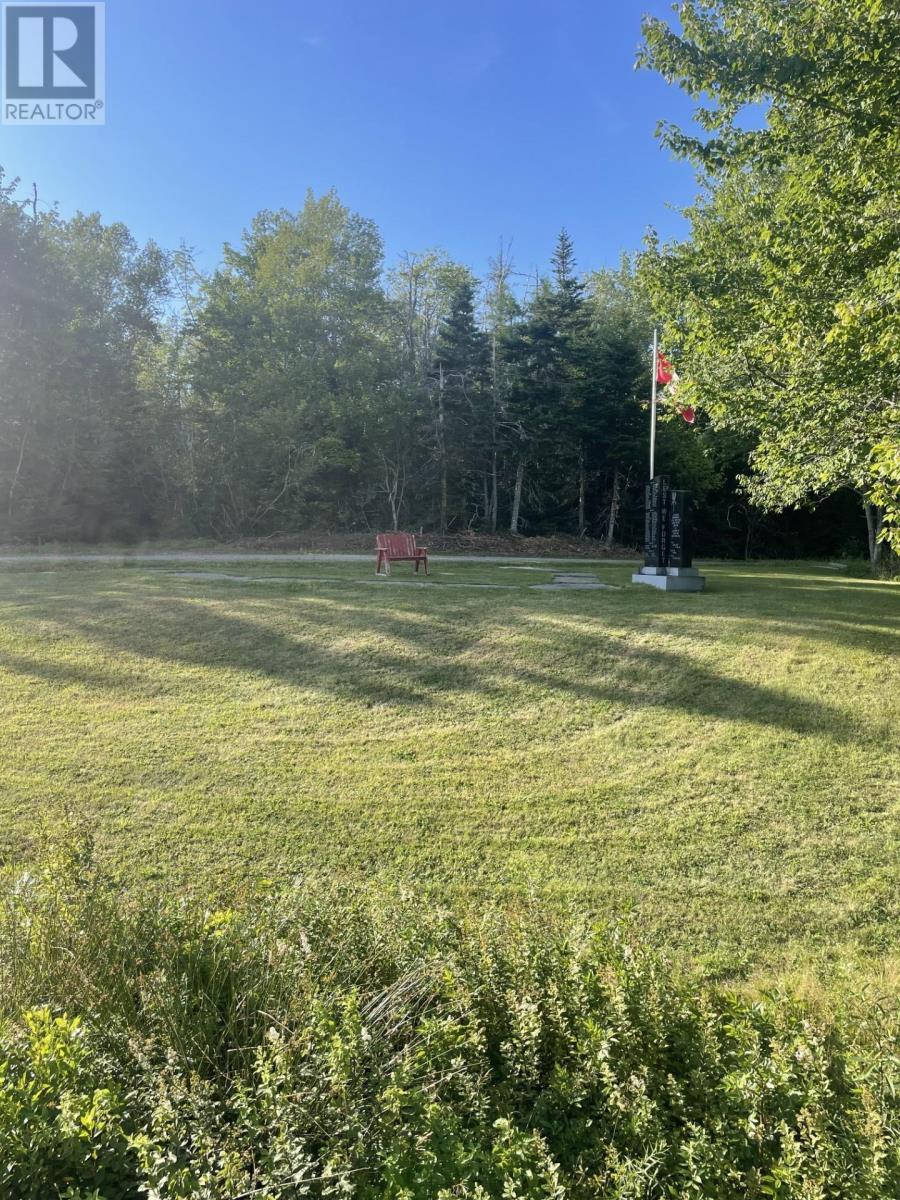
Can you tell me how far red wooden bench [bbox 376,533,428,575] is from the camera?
11.6m

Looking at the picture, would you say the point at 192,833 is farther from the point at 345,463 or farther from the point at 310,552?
the point at 345,463

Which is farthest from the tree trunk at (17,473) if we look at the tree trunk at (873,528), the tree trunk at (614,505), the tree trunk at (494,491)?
the tree trunk at (873,528)

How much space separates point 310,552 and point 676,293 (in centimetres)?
990

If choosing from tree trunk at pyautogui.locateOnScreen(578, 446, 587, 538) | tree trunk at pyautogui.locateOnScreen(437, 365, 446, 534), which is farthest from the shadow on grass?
tree trunk at pyautogui.locateOnScreen(578, 446, 587, 538)

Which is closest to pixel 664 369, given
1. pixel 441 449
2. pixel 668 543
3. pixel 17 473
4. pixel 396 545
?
pixel 668 543

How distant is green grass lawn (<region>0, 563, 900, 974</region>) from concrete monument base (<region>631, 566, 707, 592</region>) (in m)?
1.93

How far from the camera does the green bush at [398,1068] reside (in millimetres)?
1468

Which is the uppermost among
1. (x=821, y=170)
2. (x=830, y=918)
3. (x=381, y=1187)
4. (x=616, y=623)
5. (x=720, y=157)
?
(x=720, y=157)

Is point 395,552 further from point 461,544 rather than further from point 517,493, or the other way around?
point 517,493

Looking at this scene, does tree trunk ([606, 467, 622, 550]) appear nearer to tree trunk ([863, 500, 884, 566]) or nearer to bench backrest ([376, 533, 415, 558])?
tree trunk ([863, 500, 884, 566])

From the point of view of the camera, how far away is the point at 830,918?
3.13 metres

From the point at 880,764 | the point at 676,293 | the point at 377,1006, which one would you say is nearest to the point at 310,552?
the point at 676,293

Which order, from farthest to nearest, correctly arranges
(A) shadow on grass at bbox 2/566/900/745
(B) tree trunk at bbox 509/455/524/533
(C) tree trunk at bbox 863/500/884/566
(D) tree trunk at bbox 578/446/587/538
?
1. (D) tree trunk at bbox 578/446/587/538
2. (B) tree trunk at bbox 509/455/524/533
3. (C) tree trunk at bbox 863/500/884/566
4. (A) shadow on grass at bbox 2/566/900/745

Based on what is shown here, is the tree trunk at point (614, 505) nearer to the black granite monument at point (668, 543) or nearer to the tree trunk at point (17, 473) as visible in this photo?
the black granite monument at point (668, 543)
